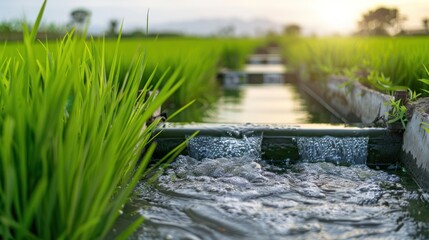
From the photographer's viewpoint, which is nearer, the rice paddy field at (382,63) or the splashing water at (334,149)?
the splashing water at (334,149)

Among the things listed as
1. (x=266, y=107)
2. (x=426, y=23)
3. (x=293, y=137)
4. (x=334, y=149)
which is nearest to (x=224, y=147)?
(x=293, y=137)

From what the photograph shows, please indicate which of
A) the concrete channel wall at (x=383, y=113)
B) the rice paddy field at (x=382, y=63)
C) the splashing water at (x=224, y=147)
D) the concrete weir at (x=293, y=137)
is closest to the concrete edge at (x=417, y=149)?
the concrete channel wall at (x=383, y=113)

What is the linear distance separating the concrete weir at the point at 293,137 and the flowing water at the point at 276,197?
0.05 metres

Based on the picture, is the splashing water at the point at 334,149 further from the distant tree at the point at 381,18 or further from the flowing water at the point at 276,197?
the distant tree at the point at 381,18

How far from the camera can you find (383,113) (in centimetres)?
436

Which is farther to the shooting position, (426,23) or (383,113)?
(426,23)

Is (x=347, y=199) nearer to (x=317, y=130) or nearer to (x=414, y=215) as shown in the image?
(x=414, y=215)

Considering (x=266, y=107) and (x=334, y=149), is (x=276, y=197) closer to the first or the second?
(x=334, y=149)

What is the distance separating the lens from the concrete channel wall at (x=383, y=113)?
348cm

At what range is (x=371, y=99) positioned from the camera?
15.9ft

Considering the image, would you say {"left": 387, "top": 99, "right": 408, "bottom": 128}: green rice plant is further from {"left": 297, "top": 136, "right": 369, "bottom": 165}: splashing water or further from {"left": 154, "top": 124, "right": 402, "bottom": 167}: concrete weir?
{"left": 297, "top": 136, "right": 369, "bottom": 165}: splashing water

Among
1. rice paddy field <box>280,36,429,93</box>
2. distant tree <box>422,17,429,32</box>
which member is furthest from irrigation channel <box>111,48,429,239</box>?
distant tree <box>422,17,429,32</box>

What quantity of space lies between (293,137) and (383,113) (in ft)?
2.76

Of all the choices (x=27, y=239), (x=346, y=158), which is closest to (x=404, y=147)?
(x=346, y=158)
